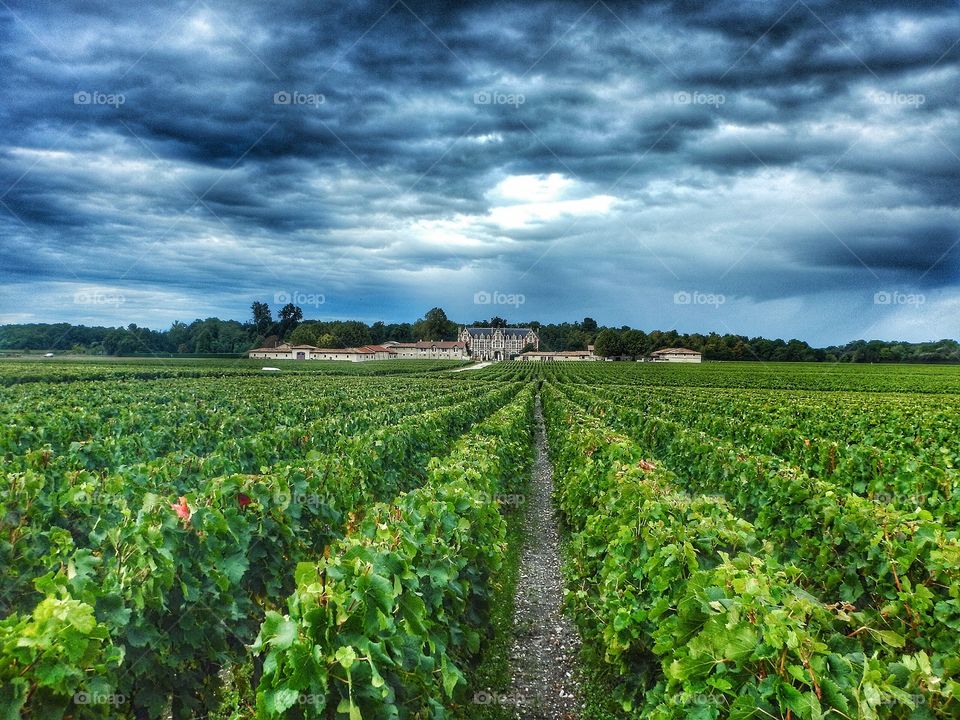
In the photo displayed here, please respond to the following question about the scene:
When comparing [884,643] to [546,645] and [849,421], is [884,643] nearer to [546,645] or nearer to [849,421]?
[546,645]

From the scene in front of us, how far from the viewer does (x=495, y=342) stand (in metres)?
184

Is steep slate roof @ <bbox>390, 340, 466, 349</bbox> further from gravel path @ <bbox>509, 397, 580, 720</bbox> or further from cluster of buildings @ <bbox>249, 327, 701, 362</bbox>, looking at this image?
gravel path @ <bbox>509, 397, 580, 720</bbox>

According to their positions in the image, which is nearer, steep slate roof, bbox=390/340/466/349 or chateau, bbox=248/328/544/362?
chateau, bbox=248/328/544/362

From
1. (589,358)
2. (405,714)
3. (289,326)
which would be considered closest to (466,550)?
(405,714)

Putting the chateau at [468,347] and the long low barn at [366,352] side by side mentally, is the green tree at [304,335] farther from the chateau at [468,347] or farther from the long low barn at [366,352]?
the chateau at [468,347]

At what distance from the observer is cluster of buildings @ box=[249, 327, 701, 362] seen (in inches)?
6053

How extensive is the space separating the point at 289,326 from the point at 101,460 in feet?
458

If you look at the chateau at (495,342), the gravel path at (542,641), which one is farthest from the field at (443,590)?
the chateau at (495,342)

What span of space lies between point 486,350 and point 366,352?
172ft

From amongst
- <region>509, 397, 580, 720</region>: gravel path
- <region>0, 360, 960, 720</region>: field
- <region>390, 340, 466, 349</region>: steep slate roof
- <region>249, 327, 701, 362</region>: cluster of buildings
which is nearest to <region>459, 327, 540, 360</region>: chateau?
<region>249, 327, 701, 362</region>: cluster of buildings

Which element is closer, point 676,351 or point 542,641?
point 542,641

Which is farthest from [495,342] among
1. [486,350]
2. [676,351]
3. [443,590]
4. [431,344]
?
[443,590]

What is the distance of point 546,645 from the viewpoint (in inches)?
286

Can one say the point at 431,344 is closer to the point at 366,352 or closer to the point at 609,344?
the point at 366,352
